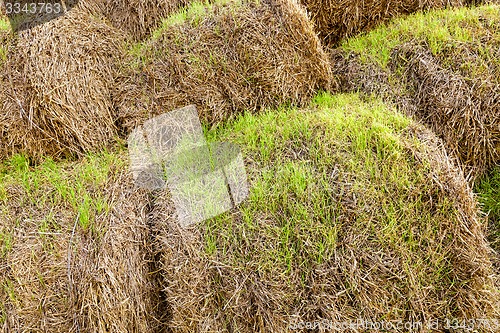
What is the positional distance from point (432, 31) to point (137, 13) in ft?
4.46

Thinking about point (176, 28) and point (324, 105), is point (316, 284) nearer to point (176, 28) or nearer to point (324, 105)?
point (324, 105)

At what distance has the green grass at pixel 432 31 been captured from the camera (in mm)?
1869

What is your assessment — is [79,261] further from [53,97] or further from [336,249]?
[336,249]

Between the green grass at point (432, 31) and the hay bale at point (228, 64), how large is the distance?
1.09 ft

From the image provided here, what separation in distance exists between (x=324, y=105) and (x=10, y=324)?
54.7 inches

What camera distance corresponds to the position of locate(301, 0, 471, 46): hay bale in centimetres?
210

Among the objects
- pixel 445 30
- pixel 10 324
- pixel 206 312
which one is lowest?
pixel 206 312

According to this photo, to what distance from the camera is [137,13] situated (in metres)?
2.10

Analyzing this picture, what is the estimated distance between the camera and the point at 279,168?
5.02 feet

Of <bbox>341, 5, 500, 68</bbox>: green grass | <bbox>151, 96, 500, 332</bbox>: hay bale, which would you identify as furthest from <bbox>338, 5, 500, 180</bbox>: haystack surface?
<bbox>151, 96, 500, 332</bbox>: hay bale

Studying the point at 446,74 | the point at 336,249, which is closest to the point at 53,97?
the point at 336,249

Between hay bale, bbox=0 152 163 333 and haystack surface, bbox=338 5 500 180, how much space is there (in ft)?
3.71

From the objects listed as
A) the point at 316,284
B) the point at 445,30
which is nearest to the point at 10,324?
the point at 316,284

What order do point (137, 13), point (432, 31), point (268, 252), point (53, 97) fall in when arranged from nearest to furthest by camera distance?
point (268, 252) < point (53, 97) < point (432, 31) < point (137, 13)
